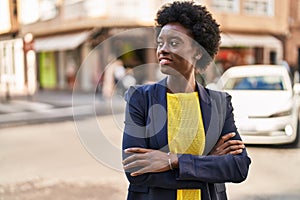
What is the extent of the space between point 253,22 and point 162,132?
67.4 feet

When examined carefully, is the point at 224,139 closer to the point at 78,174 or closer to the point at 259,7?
the point at 78,174

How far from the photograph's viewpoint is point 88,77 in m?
18.3

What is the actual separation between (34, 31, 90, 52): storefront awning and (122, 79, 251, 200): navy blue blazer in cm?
1698

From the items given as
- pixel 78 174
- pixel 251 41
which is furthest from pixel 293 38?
pixel 78 174

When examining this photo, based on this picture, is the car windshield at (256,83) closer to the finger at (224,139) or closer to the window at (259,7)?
the finger at (224,139)

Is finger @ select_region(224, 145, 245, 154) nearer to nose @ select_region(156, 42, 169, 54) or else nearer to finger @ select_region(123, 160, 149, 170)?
finger @ select_region(123, 160, 149, 170)

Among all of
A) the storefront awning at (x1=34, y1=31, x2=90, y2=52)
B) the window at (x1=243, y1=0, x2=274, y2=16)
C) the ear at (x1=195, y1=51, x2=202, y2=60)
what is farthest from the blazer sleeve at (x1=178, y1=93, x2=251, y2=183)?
the window at (x1=243, y1=0, x2=274, y2=16)

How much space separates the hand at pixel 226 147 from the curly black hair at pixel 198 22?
33cm

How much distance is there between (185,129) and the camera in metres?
1.48

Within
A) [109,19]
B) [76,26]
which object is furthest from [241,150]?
[76,26]

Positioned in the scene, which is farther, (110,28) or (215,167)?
(110,28)

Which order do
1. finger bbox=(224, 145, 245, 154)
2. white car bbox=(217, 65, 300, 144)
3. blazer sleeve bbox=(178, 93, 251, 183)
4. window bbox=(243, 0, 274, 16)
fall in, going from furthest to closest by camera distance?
1. window bbox=(243, 0, 274, 16)
2. white car bbox=(217, 65, 300, 144)
3. finger bbox=(224, 145, 245, 154)
4. blazer sleeve bbox=(178, 93, 251, 183)

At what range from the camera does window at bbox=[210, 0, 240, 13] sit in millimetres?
19797

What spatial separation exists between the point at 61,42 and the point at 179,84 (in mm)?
18958
